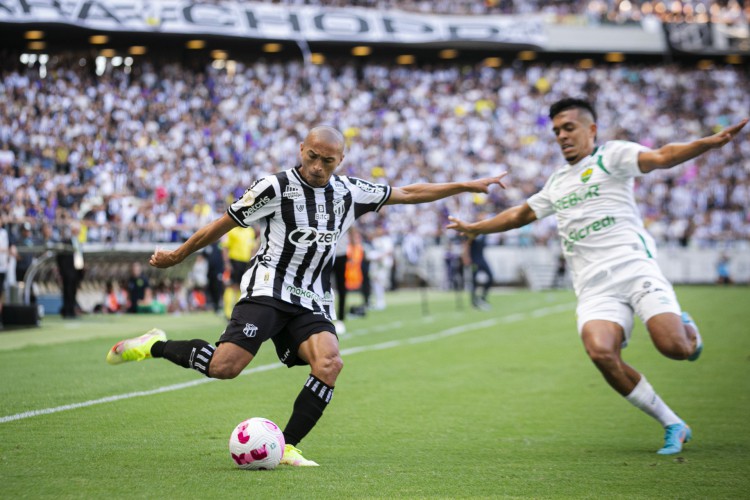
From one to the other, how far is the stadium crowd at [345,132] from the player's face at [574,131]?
17.1m

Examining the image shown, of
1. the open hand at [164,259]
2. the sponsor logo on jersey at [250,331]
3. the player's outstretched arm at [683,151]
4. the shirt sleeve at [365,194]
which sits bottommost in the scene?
the sponsor logo on jersey at [250,331]

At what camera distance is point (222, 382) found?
10.1 m

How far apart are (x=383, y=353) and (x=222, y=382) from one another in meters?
4.07

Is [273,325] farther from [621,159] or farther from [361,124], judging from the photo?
[361,124]

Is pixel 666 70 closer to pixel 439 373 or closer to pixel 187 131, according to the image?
pixel 187 131

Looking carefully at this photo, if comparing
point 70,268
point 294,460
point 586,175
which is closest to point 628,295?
point 586,175

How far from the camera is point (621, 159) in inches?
271

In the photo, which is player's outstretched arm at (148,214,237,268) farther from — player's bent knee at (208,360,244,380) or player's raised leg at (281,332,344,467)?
player's raised leg at (281,332,344,467)

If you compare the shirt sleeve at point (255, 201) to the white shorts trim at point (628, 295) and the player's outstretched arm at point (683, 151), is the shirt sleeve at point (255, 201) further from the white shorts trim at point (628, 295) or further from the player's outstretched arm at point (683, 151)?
A: the player's outstretched arm at point (683, 151)

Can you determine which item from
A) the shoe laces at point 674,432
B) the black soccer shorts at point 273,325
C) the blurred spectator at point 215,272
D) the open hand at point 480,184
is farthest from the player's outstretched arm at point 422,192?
the blurred spectator at point 215,272

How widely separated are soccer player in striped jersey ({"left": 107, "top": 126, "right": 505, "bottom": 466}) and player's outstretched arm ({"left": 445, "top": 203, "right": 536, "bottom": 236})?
1366 millimetres

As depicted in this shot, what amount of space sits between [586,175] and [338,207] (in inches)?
79.8

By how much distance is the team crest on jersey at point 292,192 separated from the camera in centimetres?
631

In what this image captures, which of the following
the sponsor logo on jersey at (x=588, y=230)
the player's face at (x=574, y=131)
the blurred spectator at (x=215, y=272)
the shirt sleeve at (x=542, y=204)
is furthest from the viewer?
the blurred spectator at (x=215, y=272)
